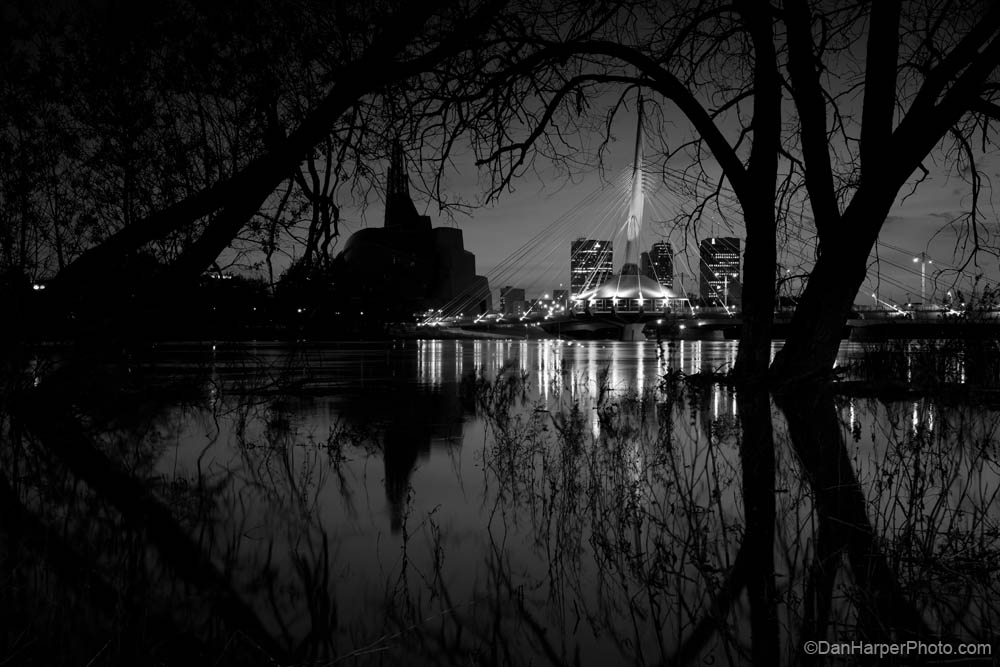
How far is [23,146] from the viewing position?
4926 millimetres

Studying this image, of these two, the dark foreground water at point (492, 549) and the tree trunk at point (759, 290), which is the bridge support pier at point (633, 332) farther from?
the dark foreground water at point (492, 549)

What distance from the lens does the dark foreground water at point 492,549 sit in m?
1.97

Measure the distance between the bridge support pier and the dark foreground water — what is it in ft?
178

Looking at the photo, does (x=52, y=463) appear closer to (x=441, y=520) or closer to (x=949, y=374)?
(x=441, y=520)

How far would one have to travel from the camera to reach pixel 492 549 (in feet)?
9.02

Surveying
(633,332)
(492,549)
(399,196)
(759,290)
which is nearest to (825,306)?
(759,290)

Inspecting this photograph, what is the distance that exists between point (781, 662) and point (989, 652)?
55cm

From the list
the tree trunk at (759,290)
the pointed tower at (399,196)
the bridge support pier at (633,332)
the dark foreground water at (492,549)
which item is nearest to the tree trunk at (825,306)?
the tree trunk at (759,290)

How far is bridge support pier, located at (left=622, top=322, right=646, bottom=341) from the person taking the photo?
2327 inches

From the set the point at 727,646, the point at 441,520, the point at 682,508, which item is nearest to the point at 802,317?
the point at 682,508

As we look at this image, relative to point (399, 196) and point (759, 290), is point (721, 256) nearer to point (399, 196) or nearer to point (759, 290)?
point (759, 290)

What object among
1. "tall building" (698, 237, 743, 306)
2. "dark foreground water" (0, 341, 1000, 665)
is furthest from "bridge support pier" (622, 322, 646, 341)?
"dark foreground water" (0, 341, 1000, 665)

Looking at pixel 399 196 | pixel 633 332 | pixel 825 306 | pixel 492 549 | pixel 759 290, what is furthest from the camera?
pixel 633 332

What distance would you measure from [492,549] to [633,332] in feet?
195
